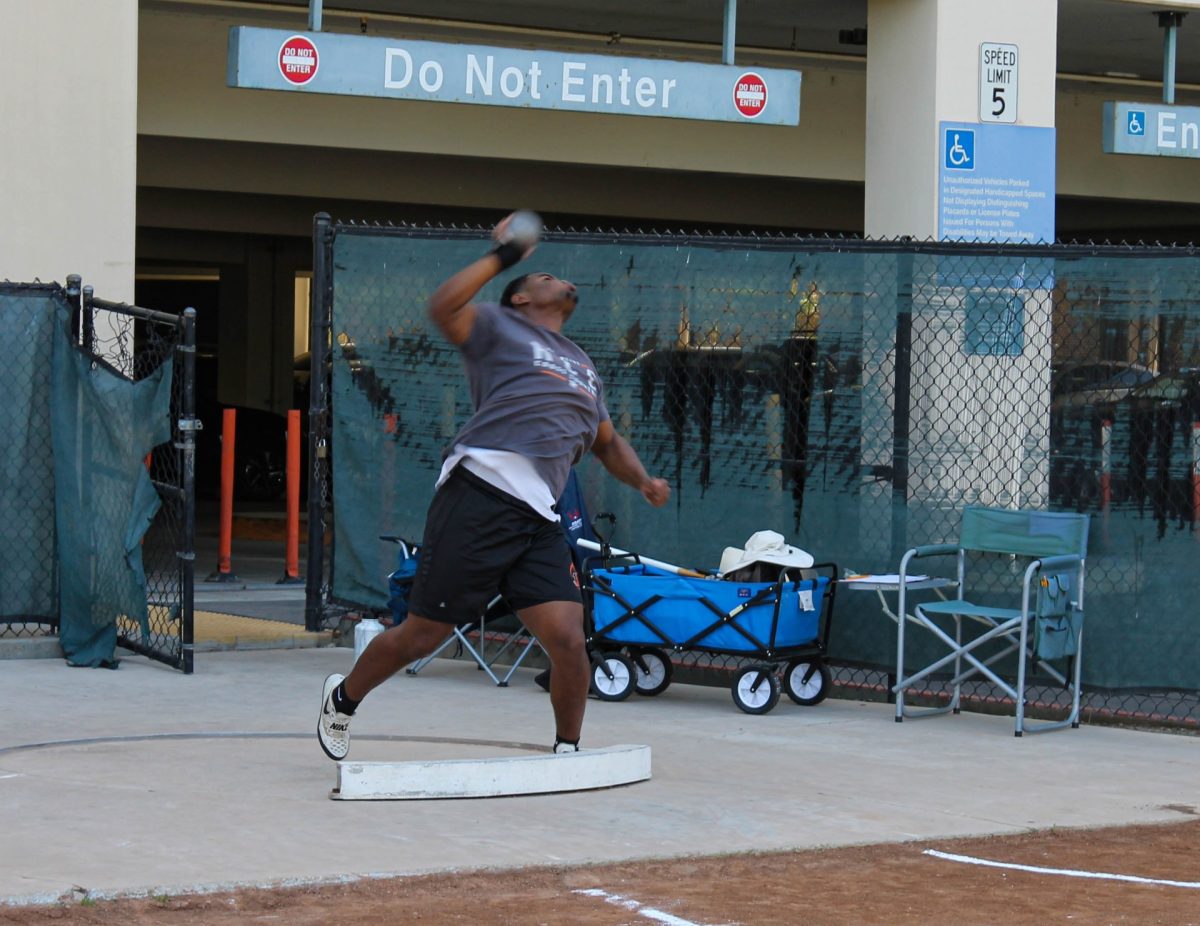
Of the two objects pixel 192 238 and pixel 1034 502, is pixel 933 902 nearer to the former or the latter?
pixel 1034 502

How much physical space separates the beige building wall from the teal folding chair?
→ 5851 mm

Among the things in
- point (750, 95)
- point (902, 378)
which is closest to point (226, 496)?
point (750, 95)

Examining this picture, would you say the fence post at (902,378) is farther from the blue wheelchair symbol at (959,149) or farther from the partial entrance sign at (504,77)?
the blue wheelchair symbol at (959,149)

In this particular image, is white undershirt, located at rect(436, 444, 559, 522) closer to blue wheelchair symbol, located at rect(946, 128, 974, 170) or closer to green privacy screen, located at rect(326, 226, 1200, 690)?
green privacy screen, located at rect(326, 226, 1200, 690)

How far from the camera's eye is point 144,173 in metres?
18.5

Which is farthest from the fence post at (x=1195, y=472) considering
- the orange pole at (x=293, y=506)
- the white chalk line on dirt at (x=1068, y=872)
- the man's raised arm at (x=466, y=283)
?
the orange pole at (x=293, y=506)

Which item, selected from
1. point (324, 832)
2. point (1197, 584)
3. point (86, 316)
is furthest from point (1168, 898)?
point (86, 316)

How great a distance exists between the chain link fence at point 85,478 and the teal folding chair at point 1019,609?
3706mm

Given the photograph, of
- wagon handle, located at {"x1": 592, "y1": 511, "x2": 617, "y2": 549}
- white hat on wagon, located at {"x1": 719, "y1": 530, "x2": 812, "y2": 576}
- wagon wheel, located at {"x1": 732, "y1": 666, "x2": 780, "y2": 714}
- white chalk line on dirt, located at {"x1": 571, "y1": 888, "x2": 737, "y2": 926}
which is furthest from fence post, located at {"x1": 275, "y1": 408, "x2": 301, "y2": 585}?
white chalk line on dirt, located at {"x1": 571, "y1": 888, "x2": 737, "y2": 926}

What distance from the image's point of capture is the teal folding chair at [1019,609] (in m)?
8.37

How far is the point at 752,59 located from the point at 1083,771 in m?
10.1

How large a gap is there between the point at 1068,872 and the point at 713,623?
3084 millimetres

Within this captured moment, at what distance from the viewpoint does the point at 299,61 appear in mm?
12055

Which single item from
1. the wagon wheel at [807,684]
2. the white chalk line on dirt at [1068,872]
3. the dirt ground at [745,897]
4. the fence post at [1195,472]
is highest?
the fence post at [1195,472]
